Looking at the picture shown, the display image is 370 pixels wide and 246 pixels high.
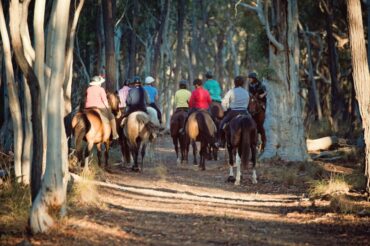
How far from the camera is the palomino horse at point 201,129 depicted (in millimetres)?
20625

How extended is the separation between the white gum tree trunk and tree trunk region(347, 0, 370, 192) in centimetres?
776

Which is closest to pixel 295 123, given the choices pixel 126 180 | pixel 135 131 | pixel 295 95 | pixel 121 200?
pixel 295 95

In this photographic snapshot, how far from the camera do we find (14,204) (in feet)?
35.9

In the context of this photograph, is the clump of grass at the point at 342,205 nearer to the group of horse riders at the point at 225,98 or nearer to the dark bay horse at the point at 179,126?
the group of horse riders at the point at 225,98

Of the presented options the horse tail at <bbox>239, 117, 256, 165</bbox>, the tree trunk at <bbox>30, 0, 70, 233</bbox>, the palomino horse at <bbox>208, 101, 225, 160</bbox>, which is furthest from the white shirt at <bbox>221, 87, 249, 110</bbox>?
the tree trunk at <bbox>30, 0, 70, 233</bbox>

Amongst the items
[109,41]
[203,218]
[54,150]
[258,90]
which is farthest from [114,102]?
[54,150]

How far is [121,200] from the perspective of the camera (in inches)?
535

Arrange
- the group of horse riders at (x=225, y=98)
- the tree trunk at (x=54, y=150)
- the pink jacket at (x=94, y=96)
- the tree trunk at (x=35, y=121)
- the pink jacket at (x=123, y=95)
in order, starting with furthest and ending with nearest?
1. the pink jacket at (x=123, y=95)
2. the pink jacket at (x=94, y=96)
3. the group of horse riders at (x=225, y=98)
4. the tree trunk at (x=35, y=121)
5. the tree trunk at (x=54, y=150)

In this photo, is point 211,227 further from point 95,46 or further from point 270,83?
point 95,46

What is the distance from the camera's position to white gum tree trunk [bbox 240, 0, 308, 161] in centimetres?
2098

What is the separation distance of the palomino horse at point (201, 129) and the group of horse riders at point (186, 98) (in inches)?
12.8

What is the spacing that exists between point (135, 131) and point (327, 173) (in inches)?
199

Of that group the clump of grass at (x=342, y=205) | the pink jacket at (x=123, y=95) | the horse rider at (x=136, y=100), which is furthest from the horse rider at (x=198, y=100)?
the clump of grass at (x=342, y=205)

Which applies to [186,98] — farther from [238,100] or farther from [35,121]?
[35,121]
